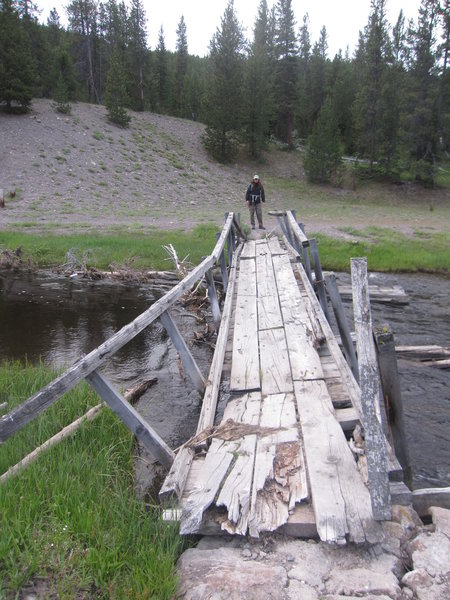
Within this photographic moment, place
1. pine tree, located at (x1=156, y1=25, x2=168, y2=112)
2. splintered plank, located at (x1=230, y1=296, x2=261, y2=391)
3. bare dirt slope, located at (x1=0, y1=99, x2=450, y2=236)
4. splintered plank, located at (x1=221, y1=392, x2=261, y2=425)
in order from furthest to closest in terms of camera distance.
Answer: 1. pine tree, located at (x1=156, y1=25, x2=168, y2=112)
2. bare dirt slope, located at (x1=0, y1=99, x2=450, y2=236)
3. splintered plank, located at (x1=230, y1=296, x2=261, y2=391)
4. splintered plank, located at (x1=221, y1=392, x2=261, y2=425)

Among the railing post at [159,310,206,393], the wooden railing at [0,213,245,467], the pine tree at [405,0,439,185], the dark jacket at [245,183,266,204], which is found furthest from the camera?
the pine tree at [405,0,439,185]

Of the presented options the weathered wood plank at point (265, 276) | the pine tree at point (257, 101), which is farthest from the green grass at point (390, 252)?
the pine tree at point (257, 101)

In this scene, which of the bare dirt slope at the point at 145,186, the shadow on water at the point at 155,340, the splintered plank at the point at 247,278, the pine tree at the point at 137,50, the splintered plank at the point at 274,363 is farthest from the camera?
the pine tree at the point at 137,50

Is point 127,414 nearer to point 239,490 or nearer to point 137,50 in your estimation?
point 239,490

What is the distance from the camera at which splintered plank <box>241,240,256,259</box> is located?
38.9ft

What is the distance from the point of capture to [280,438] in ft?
11.3

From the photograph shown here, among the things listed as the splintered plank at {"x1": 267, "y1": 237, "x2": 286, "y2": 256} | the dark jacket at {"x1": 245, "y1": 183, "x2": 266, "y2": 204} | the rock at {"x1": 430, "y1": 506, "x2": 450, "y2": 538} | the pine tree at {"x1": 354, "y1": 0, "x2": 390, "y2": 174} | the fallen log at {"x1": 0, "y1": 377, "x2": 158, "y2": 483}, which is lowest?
the fallen log at {"x1": 0, "y1": 377, "x2": 158, "y2": 483}

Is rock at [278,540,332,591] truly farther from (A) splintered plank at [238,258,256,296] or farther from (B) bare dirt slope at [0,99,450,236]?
(B) bare dirt slope at [0,99,450,236]

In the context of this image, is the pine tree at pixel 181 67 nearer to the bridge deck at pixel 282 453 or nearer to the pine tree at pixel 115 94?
the pine tree at pixel 115 94

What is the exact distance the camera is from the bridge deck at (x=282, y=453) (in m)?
2.60

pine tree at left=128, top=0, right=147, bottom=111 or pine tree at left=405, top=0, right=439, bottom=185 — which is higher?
pine tree at left=128, top=0, right=147, bottom=111

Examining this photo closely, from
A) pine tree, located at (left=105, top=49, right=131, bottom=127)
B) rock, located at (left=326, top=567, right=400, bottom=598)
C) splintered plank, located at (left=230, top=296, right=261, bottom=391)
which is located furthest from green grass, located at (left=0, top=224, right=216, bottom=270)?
pine tree, located at (left=105, top=49, right=131, bottom=127)

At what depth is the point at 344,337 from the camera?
6578 millimetres

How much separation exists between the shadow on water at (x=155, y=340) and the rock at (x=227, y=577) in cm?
185
